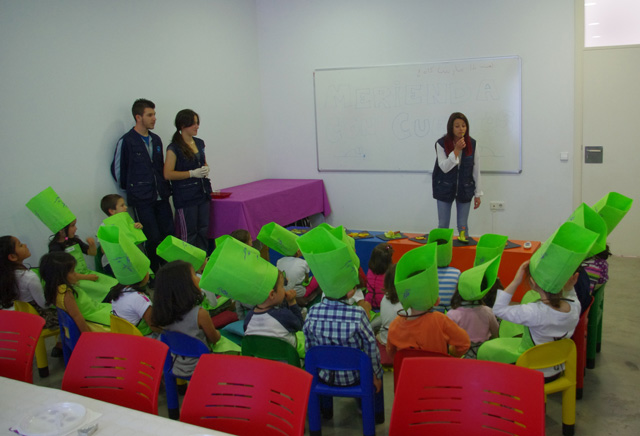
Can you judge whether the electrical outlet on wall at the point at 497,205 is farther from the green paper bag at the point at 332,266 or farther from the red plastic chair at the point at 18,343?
the red plastic chair at the point at 18,343

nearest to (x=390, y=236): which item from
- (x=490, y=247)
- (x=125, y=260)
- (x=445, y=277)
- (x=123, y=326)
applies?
(x=490, y=247)

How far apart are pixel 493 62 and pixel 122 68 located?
11.5 ft

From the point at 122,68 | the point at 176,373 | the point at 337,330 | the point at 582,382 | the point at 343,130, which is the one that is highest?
the point at 122,68

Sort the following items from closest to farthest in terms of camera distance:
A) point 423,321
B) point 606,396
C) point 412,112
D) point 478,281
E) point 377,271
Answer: point 423,321
point 478,281
point 606,396
point 377,271
point 412,112

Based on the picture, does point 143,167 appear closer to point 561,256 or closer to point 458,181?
point 458,181

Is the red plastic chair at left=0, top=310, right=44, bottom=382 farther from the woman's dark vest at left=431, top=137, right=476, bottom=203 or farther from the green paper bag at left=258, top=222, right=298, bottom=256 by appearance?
the woman's dark vest at left=431, top=137, right=476, bottom=203

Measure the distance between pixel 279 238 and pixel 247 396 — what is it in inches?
72.1

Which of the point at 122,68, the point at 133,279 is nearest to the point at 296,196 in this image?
the point at 122,68

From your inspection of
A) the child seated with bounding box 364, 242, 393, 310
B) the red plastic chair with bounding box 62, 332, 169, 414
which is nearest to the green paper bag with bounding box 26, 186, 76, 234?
the red plastic chair with bounding box 62, 332, 169, 414

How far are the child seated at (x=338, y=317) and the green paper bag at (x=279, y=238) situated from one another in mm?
1039

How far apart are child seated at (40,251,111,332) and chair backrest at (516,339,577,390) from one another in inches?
84.5

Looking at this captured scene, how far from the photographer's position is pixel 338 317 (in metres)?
2.37

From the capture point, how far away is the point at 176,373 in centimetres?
257

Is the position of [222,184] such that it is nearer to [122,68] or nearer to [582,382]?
[122,68]
